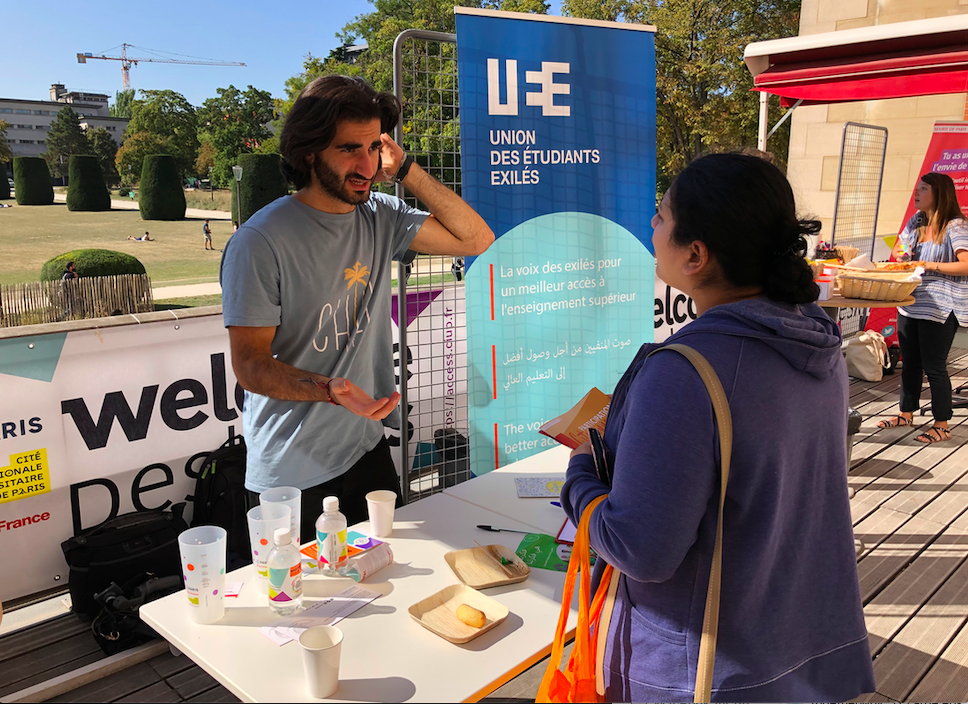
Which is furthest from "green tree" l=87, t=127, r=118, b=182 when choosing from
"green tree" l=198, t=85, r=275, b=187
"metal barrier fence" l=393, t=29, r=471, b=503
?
"metal barrier fence" l=393, t=29, r=471, b=503

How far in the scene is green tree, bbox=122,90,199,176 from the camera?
2705cm

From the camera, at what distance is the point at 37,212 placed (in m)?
19.9

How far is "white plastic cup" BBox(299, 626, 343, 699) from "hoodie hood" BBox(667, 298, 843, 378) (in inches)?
29.3

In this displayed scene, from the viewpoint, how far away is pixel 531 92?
2.74 m

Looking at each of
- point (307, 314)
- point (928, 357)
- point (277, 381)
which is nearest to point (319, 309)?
point (307, 314)

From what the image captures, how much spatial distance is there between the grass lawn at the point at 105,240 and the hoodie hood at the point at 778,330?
837 inches

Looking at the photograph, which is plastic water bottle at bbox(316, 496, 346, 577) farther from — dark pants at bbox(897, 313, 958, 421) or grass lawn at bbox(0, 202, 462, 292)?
grass lawn at bbox(0, 202, 462, 292)

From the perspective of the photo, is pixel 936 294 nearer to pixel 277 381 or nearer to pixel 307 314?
pixel 307 314

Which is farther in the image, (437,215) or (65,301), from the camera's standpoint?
(65,301)

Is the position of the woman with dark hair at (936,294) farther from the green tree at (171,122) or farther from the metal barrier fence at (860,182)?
the green tree at (171,122)

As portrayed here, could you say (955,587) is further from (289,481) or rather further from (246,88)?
(246,88)

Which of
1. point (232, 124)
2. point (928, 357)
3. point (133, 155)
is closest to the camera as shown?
point (928, 357)

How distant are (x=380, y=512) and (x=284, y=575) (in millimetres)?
375

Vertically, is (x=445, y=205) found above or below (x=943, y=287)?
above
